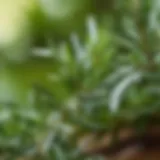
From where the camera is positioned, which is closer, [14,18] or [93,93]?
[93,93]

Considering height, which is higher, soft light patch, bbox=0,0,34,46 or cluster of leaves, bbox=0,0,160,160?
soft light patch, bbox=0,0,34,46

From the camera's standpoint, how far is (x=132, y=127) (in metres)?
0.58

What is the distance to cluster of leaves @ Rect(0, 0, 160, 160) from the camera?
543mm

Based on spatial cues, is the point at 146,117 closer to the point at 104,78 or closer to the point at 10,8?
the point at 104,78

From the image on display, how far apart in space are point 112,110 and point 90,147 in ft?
0.29

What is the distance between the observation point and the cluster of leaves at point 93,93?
0.54 metres

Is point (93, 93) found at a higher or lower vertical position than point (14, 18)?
lower

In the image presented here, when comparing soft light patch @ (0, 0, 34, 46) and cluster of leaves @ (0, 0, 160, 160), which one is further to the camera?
soft light patch @ (0, 0, 34, 46)

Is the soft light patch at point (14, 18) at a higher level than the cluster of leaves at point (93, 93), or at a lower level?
higher

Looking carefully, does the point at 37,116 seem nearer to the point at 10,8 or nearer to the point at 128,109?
the point at 128,109

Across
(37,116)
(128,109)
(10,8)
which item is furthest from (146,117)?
(10,8)

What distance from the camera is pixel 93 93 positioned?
562 millimetres

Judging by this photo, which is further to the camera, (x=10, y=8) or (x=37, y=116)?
(x=10, y=8)

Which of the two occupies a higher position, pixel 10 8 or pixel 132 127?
pixel 10 8
